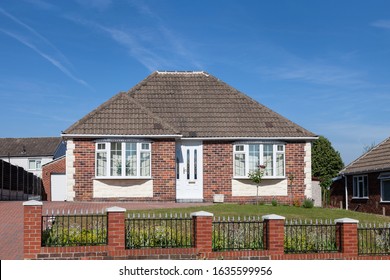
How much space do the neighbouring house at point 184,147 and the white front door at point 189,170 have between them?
1.9 inches

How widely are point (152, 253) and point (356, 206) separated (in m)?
22.3

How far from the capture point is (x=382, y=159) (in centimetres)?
3322

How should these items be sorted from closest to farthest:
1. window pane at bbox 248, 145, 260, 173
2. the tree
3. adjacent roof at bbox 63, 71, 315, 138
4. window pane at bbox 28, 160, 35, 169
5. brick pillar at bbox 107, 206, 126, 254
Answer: brick pillar at bbox 107, 206, 126, 254 < adjacent roof at bbox 63, 71, 315, 138 < window pane at bbox 248, 145, 260, 173 < the tree < window pane at bbox 28, 160, 35, 169

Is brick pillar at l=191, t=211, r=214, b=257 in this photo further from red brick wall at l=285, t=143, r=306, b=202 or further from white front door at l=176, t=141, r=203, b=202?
red brick wall at l=285, t=143, r=306, b=202

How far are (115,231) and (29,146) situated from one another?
61.6m

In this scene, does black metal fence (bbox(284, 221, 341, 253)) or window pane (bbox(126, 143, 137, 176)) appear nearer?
black metal fence (bbox(284, 221, 341, 253))

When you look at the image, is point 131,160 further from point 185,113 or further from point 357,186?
point 357,186

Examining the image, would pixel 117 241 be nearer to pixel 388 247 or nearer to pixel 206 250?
pixel 206 250

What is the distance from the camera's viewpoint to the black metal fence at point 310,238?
15664 mm

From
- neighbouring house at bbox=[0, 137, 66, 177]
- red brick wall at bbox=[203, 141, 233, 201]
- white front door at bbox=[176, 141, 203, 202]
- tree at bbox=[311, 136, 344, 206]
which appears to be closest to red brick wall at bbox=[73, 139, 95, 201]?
white front door at bbox=[176, 141, 203, 202]

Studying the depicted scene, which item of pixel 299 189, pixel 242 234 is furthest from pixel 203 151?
pixel 242 234

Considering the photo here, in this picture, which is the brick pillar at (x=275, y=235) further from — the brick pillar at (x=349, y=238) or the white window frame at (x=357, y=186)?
the white window frame at (x=357, y=186)

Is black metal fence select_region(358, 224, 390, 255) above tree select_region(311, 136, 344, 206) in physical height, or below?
below

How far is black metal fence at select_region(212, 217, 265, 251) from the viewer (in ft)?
50.5
